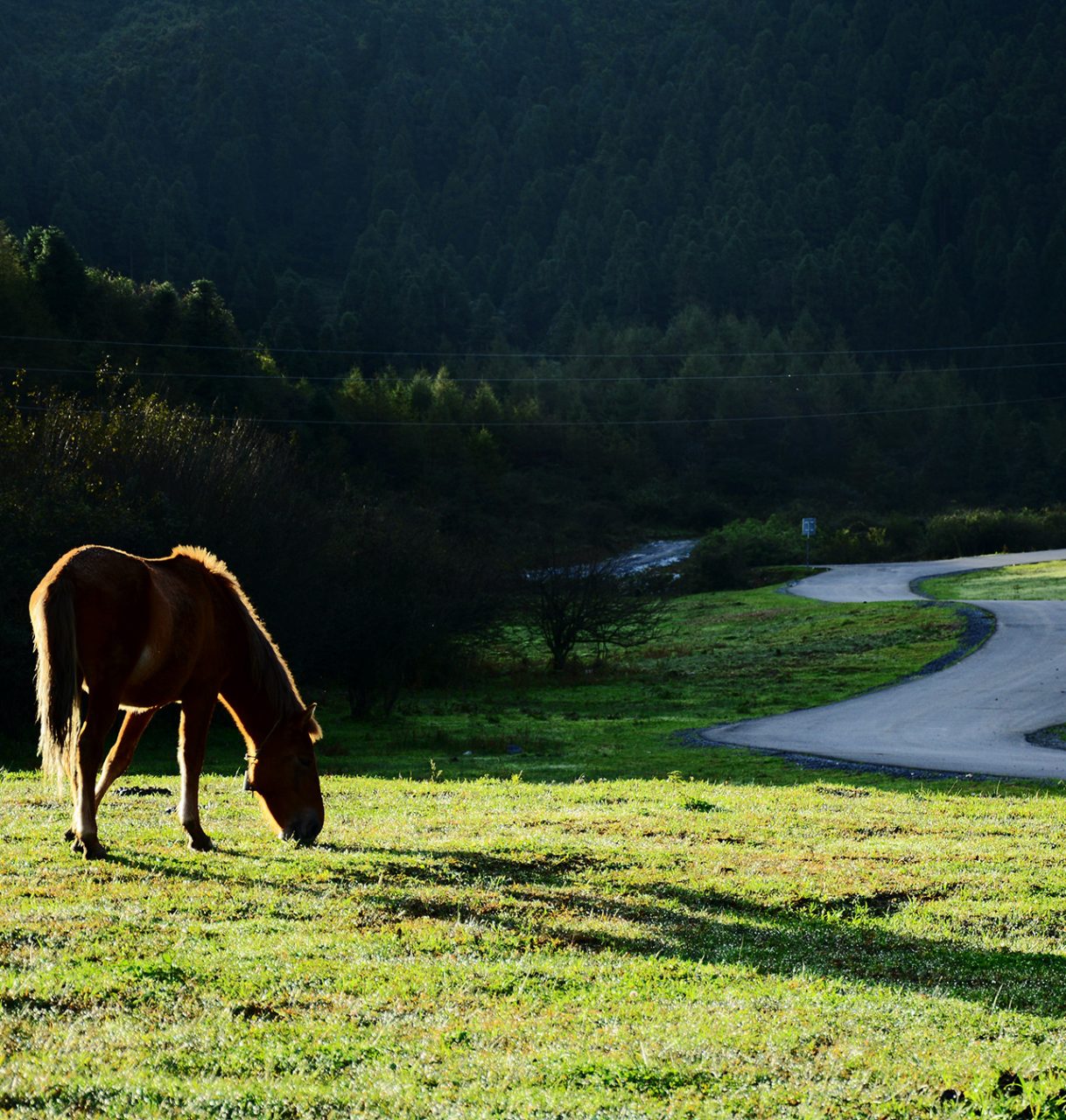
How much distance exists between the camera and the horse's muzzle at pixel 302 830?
32.0 ft

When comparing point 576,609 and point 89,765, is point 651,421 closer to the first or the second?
point 576,609

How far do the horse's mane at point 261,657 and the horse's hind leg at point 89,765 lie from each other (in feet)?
3.88

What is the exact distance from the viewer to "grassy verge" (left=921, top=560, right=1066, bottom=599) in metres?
54.9

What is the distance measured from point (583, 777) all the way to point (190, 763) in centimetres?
1091

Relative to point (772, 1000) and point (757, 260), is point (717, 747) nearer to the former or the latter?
point (772, 1000)

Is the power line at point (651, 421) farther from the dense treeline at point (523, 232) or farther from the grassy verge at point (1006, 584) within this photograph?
the grassy verge at point (1006, 584)

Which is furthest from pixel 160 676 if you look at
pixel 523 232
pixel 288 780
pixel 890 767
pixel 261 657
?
pixel 523 232

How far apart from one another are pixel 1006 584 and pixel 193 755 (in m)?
55.0

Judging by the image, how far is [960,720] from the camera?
1083 inches

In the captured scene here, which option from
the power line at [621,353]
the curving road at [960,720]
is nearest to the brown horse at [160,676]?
the curving road at [960,720]

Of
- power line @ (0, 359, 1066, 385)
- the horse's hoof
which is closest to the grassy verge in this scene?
power line @ (0, 359, 1066, 385)

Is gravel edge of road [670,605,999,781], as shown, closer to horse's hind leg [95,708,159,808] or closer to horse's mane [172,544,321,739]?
horse's mane [172,544,321,739]

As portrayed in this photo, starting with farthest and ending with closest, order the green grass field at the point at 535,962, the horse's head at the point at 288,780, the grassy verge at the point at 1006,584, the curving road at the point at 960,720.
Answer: the grassy verge at the point at 1006,584 → the curving road at the point at 960,720 → the horse's head at the point at 288,780 → the green grass field at the point at 535,962

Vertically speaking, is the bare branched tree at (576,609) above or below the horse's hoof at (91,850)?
below
